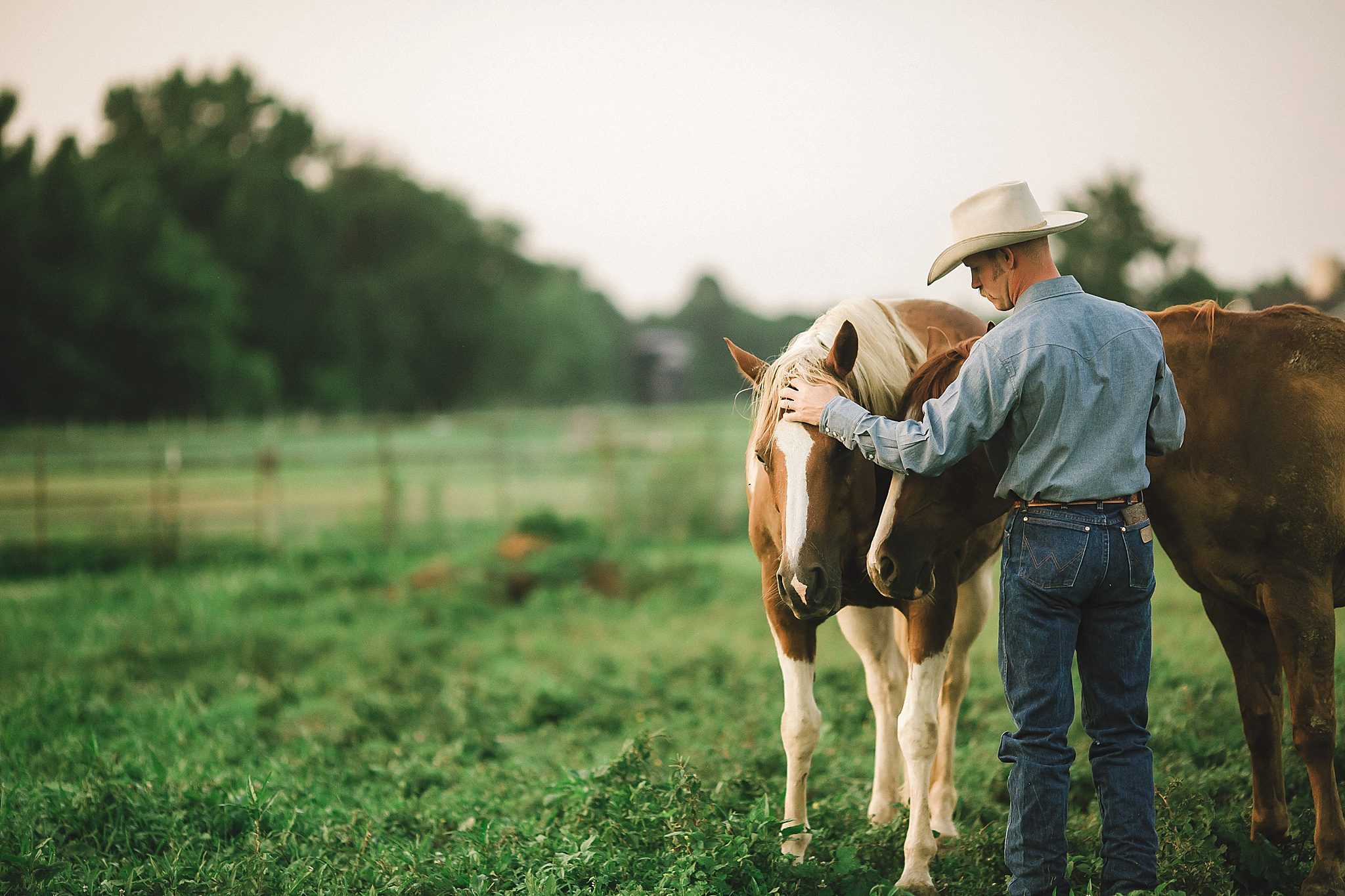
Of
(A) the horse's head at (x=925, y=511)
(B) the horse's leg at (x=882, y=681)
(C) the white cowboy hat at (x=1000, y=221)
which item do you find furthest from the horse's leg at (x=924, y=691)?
(C) the white cowboy hat at (x=1000, y=221)

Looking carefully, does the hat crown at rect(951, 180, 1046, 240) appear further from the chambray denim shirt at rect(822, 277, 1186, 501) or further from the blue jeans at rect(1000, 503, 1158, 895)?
the blue jeans at rect(1000, 503, 1158, 895)

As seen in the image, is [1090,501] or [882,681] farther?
[882,681]

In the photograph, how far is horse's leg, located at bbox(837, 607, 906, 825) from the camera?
369 centimetres

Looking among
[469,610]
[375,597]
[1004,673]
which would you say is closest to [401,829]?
[1004,673]

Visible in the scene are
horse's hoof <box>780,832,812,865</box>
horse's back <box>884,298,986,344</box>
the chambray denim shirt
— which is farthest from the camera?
horse's back <box>884,298,986,344</box>

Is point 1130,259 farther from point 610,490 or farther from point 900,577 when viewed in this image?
point 610,490

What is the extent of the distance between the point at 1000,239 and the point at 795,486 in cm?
94

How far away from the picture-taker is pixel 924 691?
3172 millimetres

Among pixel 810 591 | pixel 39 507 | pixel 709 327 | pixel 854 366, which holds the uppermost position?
pixel 709 327

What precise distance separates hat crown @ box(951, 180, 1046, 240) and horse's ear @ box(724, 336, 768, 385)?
86 cm

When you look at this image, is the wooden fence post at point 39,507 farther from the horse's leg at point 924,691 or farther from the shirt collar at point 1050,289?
the shirt collar at point 1050,289

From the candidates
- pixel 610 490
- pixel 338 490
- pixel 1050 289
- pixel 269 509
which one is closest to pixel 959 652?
pixel 1050 289

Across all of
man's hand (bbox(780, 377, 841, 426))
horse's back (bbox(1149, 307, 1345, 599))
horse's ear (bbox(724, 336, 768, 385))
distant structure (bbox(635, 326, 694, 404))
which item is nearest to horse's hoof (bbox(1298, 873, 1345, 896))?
horse's back (bbox(1149, 307, 1345, 599))

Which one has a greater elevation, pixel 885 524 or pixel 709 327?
pixel 709 327
